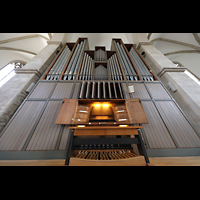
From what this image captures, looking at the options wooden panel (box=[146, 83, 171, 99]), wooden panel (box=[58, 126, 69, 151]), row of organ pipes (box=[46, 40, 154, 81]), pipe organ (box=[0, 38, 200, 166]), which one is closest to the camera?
pipe organ (box=[0, 38, 200, 166])

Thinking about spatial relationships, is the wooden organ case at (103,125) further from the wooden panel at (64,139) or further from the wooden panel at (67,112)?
the wooden panel at (64,139)

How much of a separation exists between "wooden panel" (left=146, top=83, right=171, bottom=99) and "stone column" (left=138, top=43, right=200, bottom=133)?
1.71 feet

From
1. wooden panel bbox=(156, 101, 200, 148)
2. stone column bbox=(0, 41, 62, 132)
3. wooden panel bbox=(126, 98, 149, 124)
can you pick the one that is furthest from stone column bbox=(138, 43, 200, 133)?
stone column bbox=(0, 41, 62, 132)

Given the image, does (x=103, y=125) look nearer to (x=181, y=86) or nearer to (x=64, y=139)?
(x=64, y=139)

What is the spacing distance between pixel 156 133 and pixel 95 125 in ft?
6.76

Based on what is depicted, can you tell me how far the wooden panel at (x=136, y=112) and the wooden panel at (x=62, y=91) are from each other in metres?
2.59

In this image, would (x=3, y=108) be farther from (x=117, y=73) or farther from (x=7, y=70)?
(x=7, y=70)

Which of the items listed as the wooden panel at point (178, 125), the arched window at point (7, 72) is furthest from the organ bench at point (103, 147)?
the arched window at point (7, 72)

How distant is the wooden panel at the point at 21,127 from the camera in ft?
8.77

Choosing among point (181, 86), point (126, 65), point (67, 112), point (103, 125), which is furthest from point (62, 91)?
point (181, 86)

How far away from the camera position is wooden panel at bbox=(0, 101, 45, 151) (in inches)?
105

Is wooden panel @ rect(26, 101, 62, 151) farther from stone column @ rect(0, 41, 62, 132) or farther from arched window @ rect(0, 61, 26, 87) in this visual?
arched window @ rect(0, 61, 26, 87)

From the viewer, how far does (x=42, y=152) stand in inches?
101

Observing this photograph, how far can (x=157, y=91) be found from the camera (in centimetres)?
427
